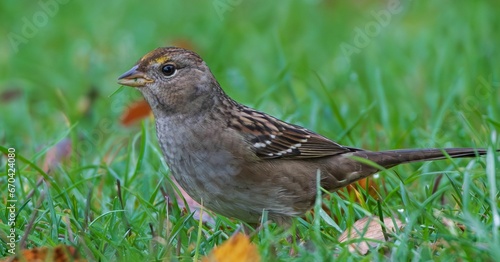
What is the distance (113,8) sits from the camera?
988 centimetres

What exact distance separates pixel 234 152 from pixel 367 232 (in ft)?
3.10

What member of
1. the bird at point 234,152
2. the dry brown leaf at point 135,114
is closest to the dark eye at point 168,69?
the bird at point 234,152

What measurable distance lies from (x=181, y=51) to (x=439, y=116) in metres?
2.03

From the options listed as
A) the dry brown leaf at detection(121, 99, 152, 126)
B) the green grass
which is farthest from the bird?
the dry brown leaf at detection(121, 99, 152, 126)

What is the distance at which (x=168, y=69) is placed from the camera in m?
5.04

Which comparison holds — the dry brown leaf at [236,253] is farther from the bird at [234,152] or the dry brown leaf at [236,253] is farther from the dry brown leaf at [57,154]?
the dry brown leaf at [57,154]

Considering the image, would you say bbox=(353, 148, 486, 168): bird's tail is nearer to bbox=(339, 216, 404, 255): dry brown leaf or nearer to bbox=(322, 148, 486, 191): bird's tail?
bbox=(322, 148, 486, 191): bird's tail

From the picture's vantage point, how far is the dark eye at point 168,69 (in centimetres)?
504

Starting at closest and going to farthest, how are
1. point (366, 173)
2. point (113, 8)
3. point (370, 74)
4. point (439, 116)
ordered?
point (366, 173) < point (439, 116) < point (370, 74) < point (113, 8)

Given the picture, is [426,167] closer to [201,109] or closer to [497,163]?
[497,163]

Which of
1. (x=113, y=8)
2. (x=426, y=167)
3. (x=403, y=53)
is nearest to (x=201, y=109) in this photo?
(x=426, y=167)

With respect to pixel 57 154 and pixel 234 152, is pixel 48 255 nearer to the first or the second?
pixel 234 152

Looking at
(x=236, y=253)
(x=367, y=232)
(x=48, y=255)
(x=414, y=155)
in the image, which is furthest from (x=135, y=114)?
(x=236, y=253)

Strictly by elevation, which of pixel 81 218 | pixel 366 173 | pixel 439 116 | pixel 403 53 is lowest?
pixel 81 218
